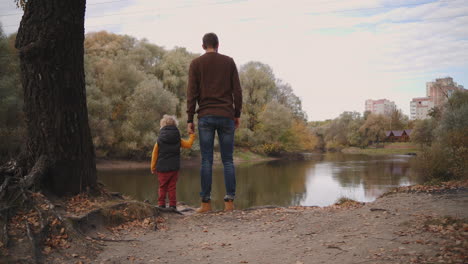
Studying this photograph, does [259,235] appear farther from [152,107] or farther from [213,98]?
[152,107]

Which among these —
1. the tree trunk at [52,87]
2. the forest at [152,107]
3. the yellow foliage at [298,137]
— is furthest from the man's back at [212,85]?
the yellow foliage at [298,137]

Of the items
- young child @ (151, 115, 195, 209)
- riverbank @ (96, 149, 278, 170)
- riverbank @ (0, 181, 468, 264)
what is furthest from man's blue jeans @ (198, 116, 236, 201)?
riverbank @ (96, 149, 278, 170)

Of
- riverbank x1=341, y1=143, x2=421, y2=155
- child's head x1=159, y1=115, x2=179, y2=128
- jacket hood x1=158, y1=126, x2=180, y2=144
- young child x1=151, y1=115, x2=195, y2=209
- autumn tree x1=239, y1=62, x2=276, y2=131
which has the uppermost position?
autumn tree x1=239, y1=62, x2=276, y2=131

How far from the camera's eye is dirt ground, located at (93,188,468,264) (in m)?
3.04

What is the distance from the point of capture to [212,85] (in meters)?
5.25

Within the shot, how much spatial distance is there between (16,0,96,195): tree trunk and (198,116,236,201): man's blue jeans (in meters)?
1.70

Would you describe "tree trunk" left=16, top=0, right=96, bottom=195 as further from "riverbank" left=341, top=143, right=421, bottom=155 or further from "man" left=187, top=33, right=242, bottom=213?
"riverbank" left=341, top=143, right=421, bottom=155

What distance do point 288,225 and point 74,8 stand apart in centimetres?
383

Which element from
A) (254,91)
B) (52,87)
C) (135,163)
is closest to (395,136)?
(254,91)

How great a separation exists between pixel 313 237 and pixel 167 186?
10.6ft

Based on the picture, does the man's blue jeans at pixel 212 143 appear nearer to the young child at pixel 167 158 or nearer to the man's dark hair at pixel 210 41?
the young child at pixel 167 158

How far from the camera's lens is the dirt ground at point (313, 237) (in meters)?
3.04

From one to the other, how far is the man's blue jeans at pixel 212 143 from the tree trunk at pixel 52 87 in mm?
1697

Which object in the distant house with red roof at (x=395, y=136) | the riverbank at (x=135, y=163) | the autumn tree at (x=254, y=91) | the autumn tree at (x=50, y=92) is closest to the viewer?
the autumn tree at (x=50, y=92)
